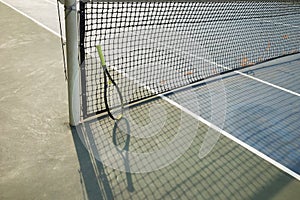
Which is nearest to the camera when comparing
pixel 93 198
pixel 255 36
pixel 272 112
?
pixel 93 198

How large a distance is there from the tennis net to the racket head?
33cm

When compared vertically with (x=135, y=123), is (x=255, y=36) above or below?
above

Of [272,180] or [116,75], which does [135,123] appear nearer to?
[116,75]

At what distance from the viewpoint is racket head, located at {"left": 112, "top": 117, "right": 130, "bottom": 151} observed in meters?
2.84

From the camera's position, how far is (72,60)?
265cm

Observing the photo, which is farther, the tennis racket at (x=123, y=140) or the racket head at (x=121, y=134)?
the racket head at (x=121, y=134)

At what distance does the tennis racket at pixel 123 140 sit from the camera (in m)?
2.49

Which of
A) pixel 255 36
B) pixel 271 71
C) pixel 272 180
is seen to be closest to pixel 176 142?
pixel 272 180

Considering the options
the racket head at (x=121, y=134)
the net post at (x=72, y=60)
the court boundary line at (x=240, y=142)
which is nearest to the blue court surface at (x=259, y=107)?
the court boundary line at (x=240, y=142)

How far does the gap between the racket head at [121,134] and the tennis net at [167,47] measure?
332mm

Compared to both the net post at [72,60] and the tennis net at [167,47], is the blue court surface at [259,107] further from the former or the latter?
the net post at [72,60]

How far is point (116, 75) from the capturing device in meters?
4.30

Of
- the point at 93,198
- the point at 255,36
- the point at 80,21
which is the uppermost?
the point at 80,21

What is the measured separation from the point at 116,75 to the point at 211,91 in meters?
1.68
